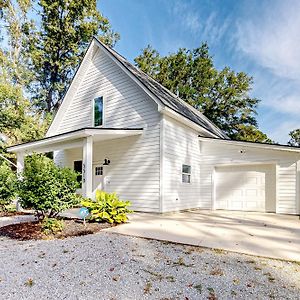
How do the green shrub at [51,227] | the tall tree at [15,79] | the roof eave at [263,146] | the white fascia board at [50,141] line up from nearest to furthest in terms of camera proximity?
the green shrub at [51,227] < the white fascia board at [50,141] < the roof eave at [263,146] < the tall tree at [15,79]

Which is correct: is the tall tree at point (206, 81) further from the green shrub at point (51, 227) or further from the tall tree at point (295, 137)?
the green shrub at point (51, 227)

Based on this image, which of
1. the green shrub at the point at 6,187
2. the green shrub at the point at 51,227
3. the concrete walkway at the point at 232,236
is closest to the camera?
the concrete walkway at the point at 232,236

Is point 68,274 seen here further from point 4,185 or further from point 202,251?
point 4,185

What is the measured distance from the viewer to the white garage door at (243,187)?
10719 mm

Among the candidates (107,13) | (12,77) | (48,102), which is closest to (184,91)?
(107,13)

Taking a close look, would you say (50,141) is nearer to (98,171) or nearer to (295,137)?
(98,171)

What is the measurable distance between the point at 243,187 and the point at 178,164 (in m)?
3.24

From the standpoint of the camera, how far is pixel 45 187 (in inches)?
236

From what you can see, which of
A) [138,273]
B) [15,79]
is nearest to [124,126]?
[138,273]

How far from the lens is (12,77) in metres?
19.5

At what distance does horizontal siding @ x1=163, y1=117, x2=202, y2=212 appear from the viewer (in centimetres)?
959

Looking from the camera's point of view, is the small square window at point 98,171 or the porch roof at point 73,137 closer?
the porch roof at point 73,137

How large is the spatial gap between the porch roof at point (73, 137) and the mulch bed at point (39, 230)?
3.05 meters

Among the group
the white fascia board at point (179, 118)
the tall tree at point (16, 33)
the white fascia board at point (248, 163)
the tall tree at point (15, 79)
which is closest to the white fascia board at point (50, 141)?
the white fascia board at point (179, 118)
